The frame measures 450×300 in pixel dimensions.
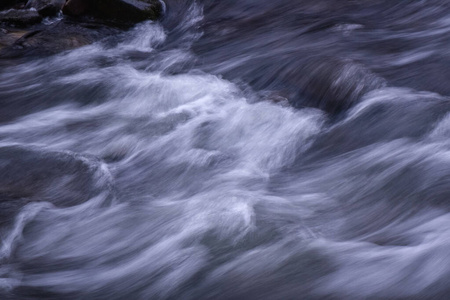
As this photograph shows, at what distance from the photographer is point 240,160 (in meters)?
5.02

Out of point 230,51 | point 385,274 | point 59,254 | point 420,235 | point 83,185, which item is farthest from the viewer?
point 230,51

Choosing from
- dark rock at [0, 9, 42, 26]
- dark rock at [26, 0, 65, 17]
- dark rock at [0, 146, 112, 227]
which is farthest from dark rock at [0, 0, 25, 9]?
dark rock at [0, 146, 112, 227]

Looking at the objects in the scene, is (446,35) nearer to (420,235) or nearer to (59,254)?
(420,235)

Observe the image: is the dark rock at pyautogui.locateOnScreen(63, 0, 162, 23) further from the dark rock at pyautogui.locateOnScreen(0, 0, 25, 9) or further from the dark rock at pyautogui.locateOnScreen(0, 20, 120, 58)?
the dark rock at pyautogui.locateOnScreen(0, 0, 25, 9)

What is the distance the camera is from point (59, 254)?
13.7 ft

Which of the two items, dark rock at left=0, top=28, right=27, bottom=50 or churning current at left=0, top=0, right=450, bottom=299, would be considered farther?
dark rock at left=0, top=28, right=27, bottom=50

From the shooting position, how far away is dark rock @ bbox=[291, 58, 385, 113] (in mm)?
5418

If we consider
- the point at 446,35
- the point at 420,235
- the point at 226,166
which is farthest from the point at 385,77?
the point at 420,235

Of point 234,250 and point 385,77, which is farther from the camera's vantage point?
point 385,77

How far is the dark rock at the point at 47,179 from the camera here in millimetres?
4703

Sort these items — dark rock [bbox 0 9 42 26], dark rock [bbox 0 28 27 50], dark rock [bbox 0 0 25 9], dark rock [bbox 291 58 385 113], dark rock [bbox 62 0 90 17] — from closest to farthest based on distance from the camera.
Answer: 1. dark rock [bbox 291 58 385 113]
2. dark rock [bbox 0 28 27 50]
3. dark rock [bbox 62 0 90 17]
4. dark rock [bbox 0 9 42 26]
5. dark rock [bbox 0 0 25 9]

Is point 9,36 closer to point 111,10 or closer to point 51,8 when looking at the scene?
point 51,8

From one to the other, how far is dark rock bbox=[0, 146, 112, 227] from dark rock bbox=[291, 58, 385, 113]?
161cm

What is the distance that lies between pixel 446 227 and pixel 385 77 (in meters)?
2.10
